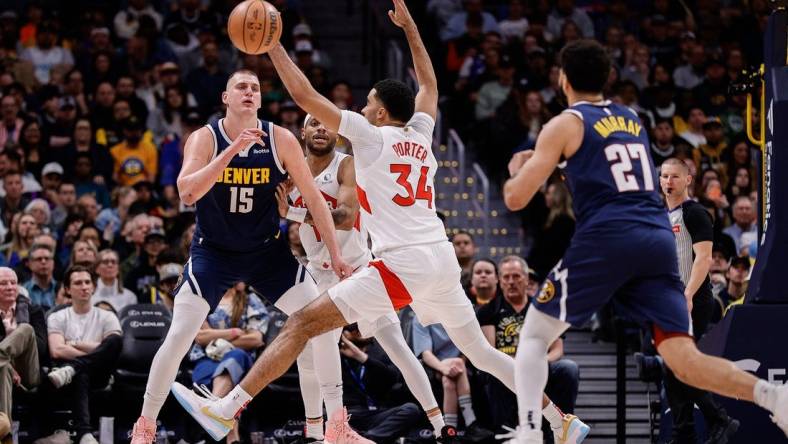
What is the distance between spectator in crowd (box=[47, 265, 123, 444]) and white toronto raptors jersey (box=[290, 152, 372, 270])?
8.78 ft

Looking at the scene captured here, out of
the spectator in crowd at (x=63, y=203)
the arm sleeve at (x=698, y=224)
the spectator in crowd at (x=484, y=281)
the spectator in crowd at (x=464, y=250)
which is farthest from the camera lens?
the spectator in crowd at (x=63, y=203)

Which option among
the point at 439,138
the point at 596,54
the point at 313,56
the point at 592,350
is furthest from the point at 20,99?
the point at 596,54

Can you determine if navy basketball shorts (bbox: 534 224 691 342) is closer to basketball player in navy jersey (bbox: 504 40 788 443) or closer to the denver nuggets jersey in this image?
basketball player in navy jersey (bbox: 504 40 788 443)

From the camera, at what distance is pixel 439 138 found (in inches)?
668

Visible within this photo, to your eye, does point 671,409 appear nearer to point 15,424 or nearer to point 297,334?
point 297,334

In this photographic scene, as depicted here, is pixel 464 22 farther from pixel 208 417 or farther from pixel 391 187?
pixel 208 417

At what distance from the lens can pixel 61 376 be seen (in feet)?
35.4

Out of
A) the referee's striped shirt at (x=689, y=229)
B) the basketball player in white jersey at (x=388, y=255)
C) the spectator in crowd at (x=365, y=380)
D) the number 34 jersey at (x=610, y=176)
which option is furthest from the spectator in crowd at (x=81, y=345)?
the number 34 jersey at (x=610, y=176)

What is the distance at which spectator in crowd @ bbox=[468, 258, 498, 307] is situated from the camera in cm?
1202

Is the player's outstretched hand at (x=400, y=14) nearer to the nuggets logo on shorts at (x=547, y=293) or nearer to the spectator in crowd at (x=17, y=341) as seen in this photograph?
the nuggets logo on shorts at (x=547, y=293)

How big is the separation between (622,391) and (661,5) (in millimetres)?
11237

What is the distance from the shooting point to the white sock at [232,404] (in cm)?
806

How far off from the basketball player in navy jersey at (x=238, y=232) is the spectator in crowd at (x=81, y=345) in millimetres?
2739

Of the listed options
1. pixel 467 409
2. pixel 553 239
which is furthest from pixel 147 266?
pixel 553 239
